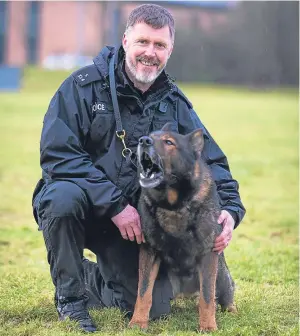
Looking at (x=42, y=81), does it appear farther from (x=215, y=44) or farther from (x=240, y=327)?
(x=240, y=327)

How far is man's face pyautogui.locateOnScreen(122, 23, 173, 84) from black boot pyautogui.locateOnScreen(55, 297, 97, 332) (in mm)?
1520

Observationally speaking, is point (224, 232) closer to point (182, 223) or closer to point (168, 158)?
point (182, 223)

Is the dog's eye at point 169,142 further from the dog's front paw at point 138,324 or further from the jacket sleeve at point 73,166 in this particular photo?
the dog's front paw at point 138,324

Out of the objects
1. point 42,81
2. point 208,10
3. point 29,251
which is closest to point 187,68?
point 208,10

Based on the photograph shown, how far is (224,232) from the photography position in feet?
14.8

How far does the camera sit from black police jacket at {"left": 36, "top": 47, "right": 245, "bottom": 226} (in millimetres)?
4430

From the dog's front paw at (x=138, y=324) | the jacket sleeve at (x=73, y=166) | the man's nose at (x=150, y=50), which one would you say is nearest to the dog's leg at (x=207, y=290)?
the dog's front paw at (x=138, y=324)

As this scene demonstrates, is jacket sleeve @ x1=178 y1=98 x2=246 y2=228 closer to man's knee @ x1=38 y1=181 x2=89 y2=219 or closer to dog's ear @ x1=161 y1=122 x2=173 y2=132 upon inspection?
dog's ear @ x1=161 y1=122 x2=173 y2=132

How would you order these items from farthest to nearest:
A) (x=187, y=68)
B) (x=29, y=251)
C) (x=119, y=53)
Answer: (x=187, y=68) → (x=29, y=251) → (x=119, y=53)

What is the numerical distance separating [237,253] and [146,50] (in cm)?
302

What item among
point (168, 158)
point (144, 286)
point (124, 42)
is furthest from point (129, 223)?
point (124, 42)

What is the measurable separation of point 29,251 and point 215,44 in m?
47.5

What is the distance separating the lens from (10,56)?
2370 inches

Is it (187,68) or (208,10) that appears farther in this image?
(208,10)
